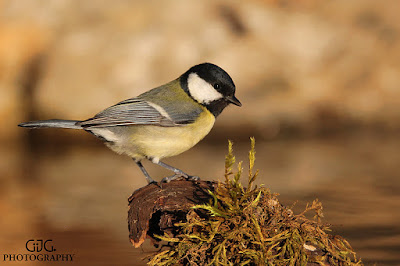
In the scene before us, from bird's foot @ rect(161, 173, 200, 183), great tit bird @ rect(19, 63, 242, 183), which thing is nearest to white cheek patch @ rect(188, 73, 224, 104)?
great tit bird @ rect(19, 63, 242, 183)

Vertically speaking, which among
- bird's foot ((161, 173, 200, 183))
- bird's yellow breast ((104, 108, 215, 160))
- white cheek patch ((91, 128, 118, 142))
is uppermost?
white cheek patch ((91, 128, 118, 142))

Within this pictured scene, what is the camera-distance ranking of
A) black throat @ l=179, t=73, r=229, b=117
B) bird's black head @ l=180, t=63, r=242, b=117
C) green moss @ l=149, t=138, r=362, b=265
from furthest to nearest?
black throat @ l=179, t=73, r=229, b=117 → bird's black head @ l=180, t=63, r=242, b=117 → green moss @ l=149, t=138, r=362, b=265

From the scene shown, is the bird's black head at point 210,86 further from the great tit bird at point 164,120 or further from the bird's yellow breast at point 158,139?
the bird's yellow breast at point 158,139

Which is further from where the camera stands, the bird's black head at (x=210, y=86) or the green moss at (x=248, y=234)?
the bird's black head at (x=210, y=86)

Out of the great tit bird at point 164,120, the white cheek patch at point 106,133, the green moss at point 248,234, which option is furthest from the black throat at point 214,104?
the green moss at point 248,234

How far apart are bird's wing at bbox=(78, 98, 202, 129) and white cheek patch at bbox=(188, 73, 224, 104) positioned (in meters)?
0.09

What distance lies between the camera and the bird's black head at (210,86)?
12.2ft

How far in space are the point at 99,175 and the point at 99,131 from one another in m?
2.01

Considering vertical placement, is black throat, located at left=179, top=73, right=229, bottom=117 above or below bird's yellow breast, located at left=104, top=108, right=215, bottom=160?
above

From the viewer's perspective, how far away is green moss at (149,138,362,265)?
8.19ft

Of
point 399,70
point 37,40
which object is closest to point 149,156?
point 37,40

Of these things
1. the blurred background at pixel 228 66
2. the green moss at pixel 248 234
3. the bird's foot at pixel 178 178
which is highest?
the blurred background at pixel 228 66

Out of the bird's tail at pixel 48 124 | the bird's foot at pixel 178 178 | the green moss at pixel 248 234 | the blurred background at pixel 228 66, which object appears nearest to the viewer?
the green moss at pixel 248 234

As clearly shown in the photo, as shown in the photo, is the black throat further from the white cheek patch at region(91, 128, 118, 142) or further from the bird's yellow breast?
the white cheek patch at region(91, 128, 118, 142)
